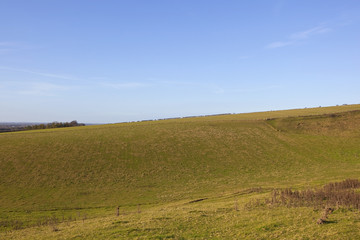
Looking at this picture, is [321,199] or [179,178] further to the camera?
[179,178]

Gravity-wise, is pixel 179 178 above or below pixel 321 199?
below

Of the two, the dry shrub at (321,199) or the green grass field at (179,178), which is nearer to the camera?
the green grass field at (179,178)

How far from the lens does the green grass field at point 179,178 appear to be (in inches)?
539

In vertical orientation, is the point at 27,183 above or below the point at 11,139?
below

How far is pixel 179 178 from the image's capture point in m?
37.0

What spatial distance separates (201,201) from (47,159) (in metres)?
29.1

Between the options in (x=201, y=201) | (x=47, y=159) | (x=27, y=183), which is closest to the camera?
(x=201, y=201)

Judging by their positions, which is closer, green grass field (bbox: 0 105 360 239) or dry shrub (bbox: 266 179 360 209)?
green grass field (bbox: 0 105 360 239)

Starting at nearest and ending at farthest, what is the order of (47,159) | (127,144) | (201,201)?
(201,201)
(47,159)
(127,144)

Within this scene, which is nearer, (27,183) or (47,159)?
(27,183)

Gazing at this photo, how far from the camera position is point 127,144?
52.9 m

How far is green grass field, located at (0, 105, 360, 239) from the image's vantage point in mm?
13695

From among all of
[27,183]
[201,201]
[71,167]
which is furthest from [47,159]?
[201,201]

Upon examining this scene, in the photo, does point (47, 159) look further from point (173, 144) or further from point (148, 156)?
point (173, 144)
